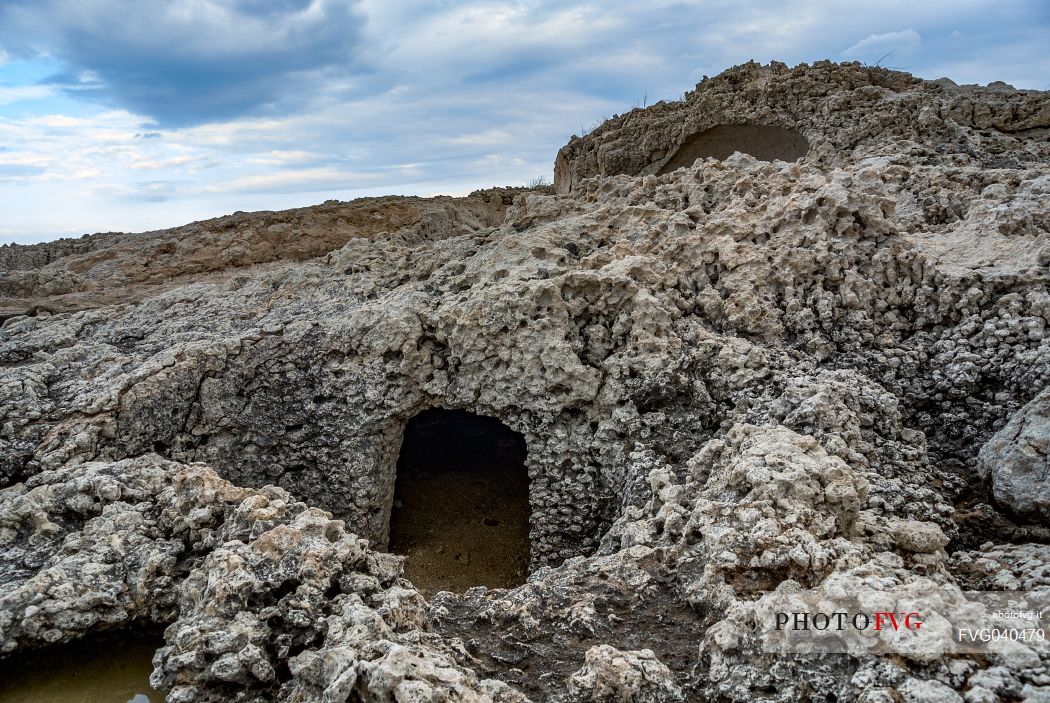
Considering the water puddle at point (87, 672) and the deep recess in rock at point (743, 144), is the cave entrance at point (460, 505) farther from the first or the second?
the deep recess in rock at point (743, 144)

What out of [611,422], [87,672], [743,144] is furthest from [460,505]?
[743,144]

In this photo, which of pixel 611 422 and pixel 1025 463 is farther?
pixel 611 422

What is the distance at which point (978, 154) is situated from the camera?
6227 mm

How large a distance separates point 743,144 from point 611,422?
4.94 m

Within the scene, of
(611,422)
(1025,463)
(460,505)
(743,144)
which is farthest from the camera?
(743,144)

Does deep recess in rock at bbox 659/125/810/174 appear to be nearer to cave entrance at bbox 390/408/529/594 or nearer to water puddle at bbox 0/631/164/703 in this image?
cave entrance at bbox 390/408/529/594

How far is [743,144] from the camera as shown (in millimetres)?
8164

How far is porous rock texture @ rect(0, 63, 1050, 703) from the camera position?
2688 mm

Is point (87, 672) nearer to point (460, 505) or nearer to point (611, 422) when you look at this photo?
point (611, 422)

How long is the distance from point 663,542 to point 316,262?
16.2 ft

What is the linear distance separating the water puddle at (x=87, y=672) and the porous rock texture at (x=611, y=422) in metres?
0.24

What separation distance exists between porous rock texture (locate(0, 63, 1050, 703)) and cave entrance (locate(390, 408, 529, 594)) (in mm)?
603

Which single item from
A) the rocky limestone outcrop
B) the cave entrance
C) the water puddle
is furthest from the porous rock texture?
the cave entrance

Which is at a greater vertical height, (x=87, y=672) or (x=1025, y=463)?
(x=1025, y=463)
